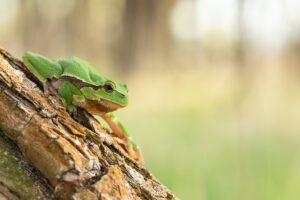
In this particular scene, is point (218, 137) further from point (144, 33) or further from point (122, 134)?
point (144, 33)

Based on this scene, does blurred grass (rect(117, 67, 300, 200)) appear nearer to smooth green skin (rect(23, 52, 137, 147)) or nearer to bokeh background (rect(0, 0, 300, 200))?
bokeh background (rect(0, 0, 300, 200))

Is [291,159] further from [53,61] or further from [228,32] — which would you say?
[53,61]

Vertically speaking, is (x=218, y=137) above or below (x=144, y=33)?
below

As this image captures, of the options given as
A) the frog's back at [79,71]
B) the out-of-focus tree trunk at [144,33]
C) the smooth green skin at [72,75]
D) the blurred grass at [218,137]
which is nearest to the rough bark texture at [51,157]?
the smooth green skin at [72,75]

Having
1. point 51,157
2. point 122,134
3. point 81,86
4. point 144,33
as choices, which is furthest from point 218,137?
point 51,157

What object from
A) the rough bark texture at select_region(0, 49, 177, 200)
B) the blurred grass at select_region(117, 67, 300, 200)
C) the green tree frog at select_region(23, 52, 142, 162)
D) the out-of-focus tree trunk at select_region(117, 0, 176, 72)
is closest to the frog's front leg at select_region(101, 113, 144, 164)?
the green tree frog at select_region(23, 52, 142, 162)

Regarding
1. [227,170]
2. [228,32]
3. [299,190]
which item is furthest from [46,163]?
[228,32]
